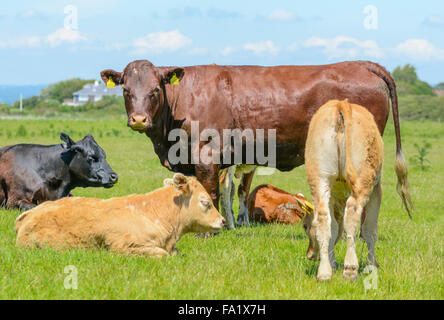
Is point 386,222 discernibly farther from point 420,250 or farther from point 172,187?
point 172,187

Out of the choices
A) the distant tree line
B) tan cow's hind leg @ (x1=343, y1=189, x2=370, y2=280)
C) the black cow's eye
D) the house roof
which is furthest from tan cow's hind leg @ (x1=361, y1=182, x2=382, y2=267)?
the house roof

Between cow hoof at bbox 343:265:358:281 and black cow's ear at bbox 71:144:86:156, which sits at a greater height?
black cow's ear at bbox 71:144:86:156

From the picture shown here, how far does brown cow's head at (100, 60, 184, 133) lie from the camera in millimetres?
7781

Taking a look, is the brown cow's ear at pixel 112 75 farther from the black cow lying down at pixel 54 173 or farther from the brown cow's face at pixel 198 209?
the brown cow's face at pixel 198 209

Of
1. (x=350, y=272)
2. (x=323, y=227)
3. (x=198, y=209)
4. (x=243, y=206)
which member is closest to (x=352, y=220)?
(x=323, y=227)

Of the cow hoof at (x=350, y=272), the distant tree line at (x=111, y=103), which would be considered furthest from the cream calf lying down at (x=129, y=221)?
the distant tree line at (x=111, y=103)

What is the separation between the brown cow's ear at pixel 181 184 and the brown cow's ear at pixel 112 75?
2232 mm

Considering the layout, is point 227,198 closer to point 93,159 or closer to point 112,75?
point 93,159

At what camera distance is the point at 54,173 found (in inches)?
393

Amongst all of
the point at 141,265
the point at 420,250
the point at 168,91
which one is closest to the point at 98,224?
the point at 141,265

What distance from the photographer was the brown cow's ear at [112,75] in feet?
27.4

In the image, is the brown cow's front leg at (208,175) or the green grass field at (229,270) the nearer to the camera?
the green grass field at (229,270)

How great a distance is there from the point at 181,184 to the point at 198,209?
364mm

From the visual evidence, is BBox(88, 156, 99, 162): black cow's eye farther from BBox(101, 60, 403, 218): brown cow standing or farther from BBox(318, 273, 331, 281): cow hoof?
BBox(318, 273, 331, 281): cow hoof
